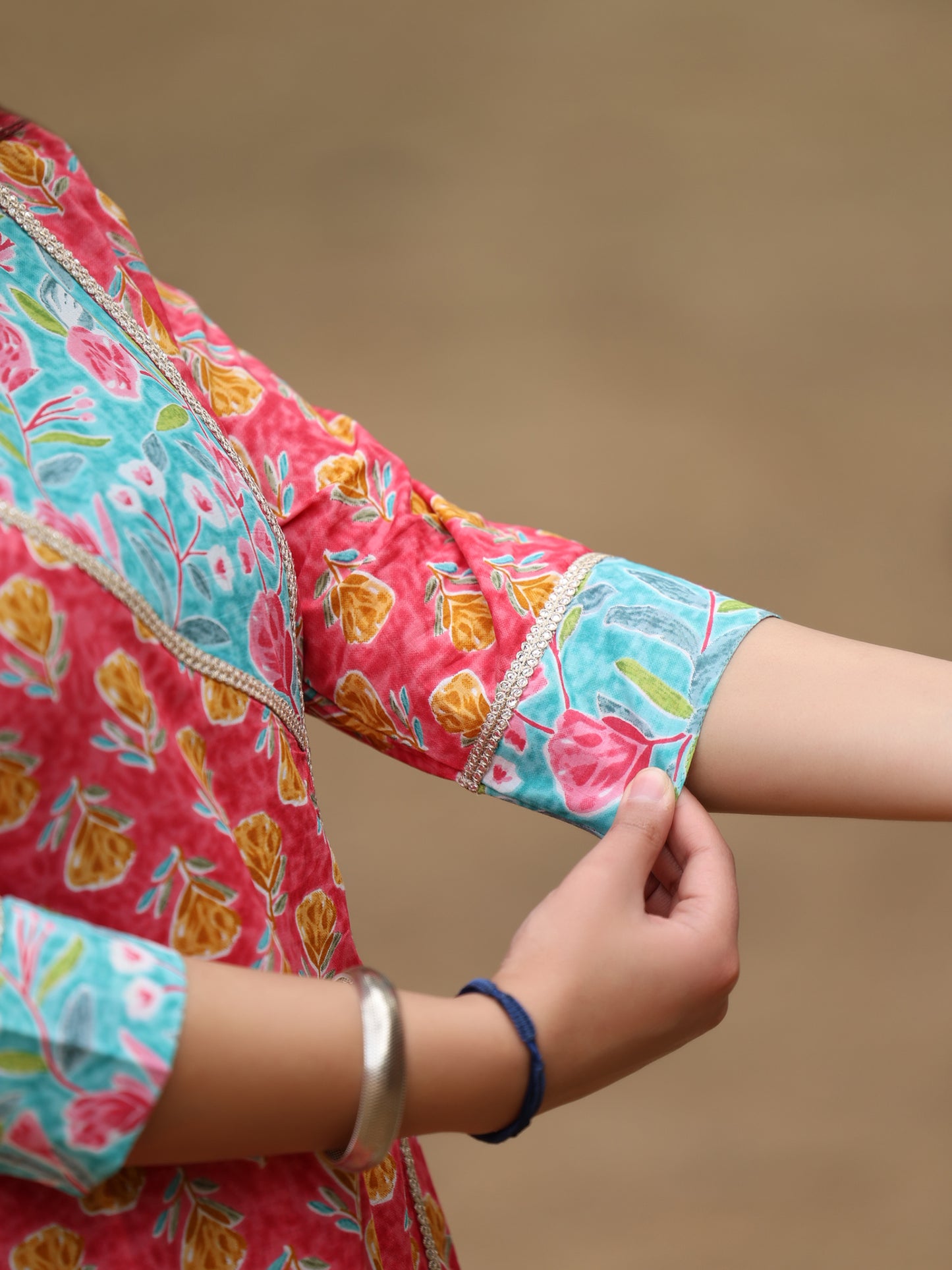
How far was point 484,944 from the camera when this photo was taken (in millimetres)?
1562

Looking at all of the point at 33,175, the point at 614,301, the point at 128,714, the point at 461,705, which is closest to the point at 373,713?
the point at 461,705

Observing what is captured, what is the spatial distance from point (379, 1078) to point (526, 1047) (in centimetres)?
5

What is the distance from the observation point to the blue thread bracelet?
0.38 m

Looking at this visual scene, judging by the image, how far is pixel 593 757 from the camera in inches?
19.0

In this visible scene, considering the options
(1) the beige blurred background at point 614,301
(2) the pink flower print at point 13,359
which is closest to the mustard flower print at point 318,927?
(2) the pink flower print at point 13,359

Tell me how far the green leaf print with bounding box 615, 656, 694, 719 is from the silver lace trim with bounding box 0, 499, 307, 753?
137mm

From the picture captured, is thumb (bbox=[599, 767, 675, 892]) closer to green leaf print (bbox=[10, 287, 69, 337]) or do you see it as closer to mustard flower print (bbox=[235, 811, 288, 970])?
mustard flower print (bbox=[235, 811, 288, 970])

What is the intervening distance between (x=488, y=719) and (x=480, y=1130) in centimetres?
16

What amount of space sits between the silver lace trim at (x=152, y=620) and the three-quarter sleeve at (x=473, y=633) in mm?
64

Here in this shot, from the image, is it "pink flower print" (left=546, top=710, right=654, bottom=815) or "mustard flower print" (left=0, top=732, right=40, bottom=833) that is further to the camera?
"pink flower print" (left=546, top=710, right=654, bottom=815)

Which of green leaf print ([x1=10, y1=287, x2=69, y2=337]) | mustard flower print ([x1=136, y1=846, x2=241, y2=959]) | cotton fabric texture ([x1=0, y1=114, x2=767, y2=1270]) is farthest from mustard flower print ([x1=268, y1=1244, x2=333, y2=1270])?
green leaf print ([x1=10, y1=287, x2=69, y2=337])

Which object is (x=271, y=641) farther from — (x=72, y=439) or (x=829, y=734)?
(x=829, y=734)

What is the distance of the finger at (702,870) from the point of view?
0.43 metres

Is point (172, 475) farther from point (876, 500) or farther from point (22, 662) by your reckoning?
point (876, 500)
